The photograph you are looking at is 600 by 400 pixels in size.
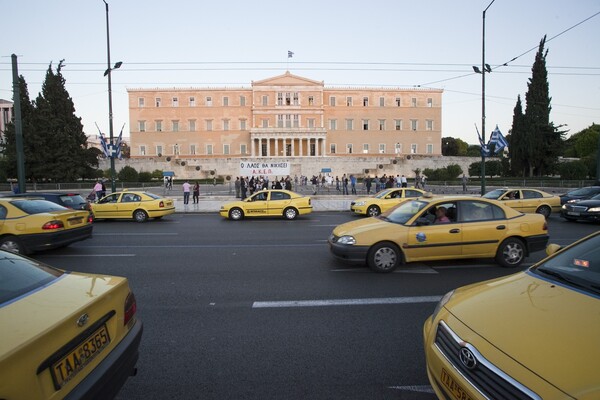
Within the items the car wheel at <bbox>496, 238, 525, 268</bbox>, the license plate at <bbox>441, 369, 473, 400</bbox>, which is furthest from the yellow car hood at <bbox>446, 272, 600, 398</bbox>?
the car wheel at <bbox>496, 238, 525, 268</bbox>

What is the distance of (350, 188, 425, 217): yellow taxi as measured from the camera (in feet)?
56.2

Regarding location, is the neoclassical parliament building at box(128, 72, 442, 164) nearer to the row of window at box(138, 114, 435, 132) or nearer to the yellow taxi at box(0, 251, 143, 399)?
the row of window at box(138, 114, 435, 132)

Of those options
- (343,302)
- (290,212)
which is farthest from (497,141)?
(343,302)

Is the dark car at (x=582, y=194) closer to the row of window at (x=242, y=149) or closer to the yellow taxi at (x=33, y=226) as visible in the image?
the yellow taxi at (x=33, y=226)

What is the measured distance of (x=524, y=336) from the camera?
2250 mm

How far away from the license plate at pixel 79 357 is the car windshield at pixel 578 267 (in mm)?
3424

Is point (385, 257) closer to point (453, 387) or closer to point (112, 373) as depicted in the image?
point (453, 387)

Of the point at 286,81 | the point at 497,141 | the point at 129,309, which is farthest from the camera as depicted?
the point at 286,81

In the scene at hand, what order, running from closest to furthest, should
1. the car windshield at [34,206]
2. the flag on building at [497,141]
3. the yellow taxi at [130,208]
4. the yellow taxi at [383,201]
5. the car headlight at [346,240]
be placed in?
the car headlight at [346,240] < the car windshield at [34,206] < the yellow taxi at [130,208] < the yellow taxi at [383,201] < the flag on building at [497,141]

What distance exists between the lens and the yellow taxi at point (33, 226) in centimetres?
841

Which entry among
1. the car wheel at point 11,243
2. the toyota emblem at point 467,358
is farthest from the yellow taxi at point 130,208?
the toyota emblem at point 467,358

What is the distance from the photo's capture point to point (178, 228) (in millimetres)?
14086

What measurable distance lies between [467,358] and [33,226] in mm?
9318

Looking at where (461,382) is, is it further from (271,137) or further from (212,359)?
(271,137)
